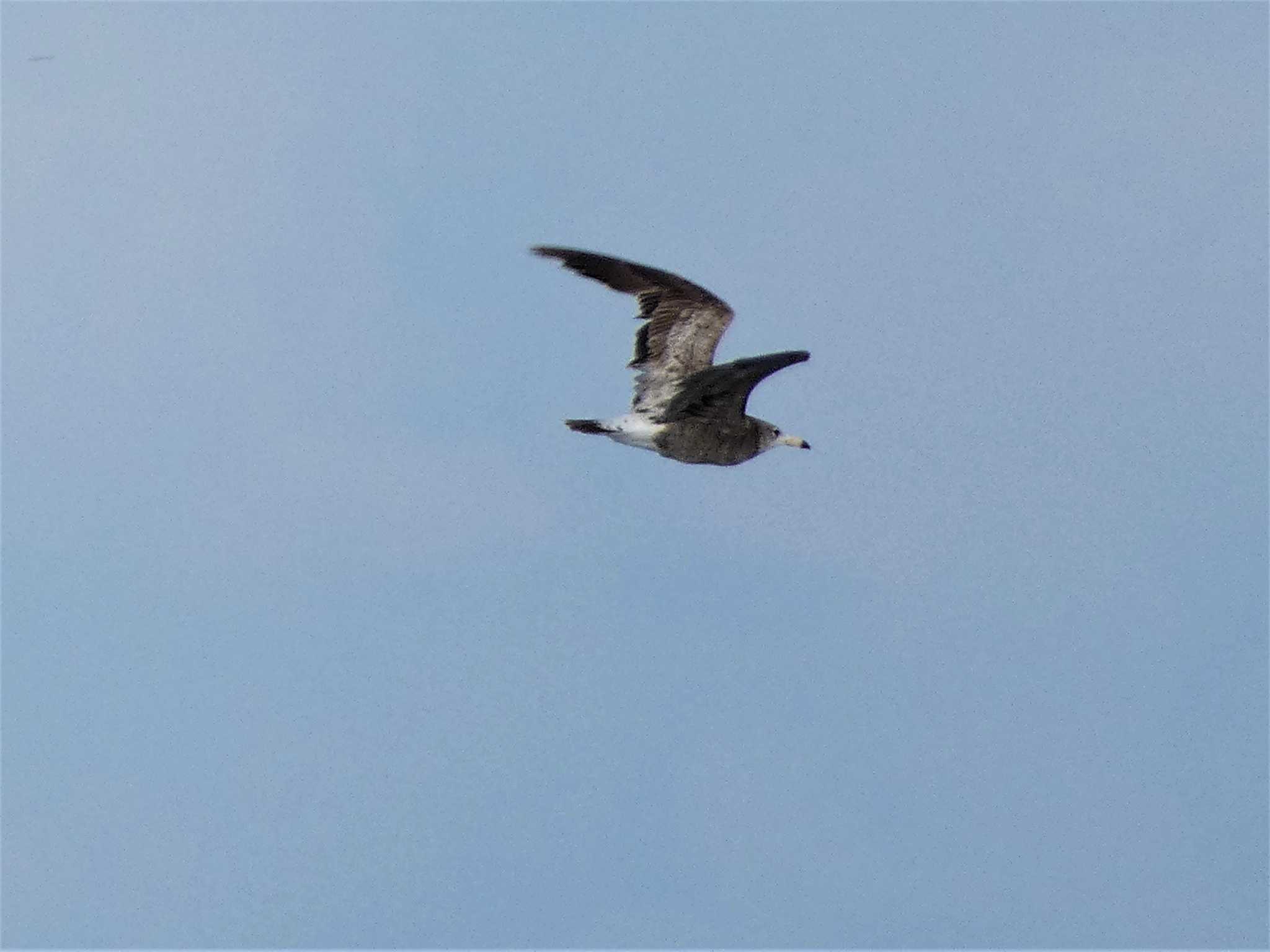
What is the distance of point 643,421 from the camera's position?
15.0 m

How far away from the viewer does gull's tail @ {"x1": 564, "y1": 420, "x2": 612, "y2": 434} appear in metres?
15.0

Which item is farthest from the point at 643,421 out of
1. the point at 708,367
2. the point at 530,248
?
the point at 530,248

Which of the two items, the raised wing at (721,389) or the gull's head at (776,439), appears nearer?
the raised wing at (721,389)

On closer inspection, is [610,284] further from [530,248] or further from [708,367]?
[708,367]

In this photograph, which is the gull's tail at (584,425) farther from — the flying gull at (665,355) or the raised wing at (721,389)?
the raised wing at (721,389)

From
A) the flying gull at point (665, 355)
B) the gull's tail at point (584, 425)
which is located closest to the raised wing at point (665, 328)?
the flying gull at point (665, 355)

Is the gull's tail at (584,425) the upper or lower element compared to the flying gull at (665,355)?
lower

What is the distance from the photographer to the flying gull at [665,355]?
584 inches

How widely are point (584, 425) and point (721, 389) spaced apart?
1798 millimetres

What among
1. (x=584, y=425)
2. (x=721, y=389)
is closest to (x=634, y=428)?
(x=584, y=425)

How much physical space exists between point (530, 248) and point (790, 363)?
378cm

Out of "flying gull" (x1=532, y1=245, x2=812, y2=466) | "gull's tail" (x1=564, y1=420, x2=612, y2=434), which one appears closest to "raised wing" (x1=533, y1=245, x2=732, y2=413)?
"flying gull" (x1=532, y1=245, x2=812, y2=466)

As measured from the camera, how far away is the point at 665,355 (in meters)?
15.1

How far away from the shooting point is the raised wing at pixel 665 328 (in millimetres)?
14977
